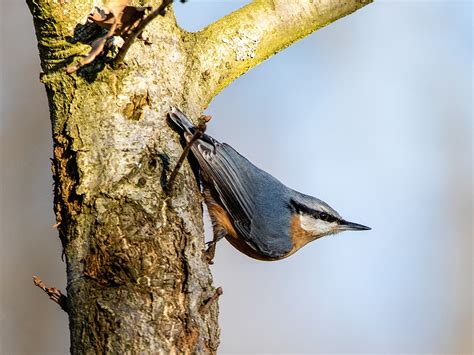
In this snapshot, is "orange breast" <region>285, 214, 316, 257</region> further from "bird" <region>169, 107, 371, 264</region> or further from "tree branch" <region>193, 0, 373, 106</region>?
"tree branch" <region>193, 0, 373, 106</region>

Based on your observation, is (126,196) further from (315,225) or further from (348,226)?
(348,226)

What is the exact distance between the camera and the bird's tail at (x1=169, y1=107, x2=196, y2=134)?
222 cm

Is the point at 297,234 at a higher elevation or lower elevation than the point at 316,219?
lower

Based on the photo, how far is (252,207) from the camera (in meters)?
3.36

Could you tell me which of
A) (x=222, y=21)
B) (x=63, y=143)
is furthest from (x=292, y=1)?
(x=63, y=143)

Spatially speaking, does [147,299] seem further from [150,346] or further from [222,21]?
[222,21]

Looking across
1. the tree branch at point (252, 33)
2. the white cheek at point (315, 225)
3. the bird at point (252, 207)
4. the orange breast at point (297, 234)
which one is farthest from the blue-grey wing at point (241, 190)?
the tree branch at point (252, 33)

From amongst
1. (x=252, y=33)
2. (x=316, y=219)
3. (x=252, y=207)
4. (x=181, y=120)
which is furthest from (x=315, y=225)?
(x=181, y=120)

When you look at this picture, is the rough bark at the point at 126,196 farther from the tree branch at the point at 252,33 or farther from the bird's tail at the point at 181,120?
the tree branch at the point at 252,33

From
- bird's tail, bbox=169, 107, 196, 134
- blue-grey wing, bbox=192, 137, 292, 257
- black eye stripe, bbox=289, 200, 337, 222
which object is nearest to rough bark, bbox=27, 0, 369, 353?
bird's tail, bbox=169, 107, 196, 134

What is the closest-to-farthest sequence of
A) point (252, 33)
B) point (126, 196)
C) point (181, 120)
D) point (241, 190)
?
point (126, 196), point (181, 120), point (252, 33), point (241, 190)

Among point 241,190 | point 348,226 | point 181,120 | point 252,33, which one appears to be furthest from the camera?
point 348,226

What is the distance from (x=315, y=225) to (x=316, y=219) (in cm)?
4

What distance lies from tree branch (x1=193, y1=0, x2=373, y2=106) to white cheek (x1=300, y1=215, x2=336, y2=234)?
1.30m
